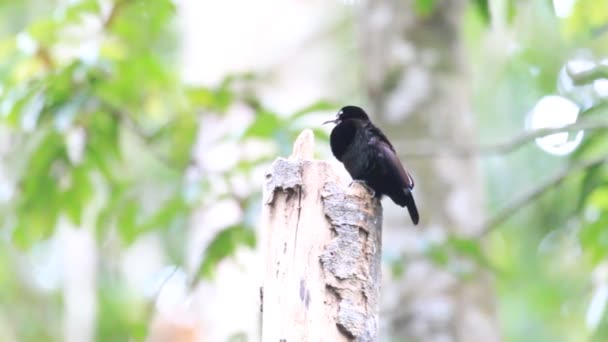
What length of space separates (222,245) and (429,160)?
57.6 inches

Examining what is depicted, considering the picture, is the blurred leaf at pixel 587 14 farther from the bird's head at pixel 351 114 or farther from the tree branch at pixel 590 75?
the bird's head at pixel 351 114

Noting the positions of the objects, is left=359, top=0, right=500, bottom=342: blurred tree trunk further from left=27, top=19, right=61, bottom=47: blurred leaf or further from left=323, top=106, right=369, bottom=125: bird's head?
left=27, top=19, right=61, bottom=47: blurred leaf

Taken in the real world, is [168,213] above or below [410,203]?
above

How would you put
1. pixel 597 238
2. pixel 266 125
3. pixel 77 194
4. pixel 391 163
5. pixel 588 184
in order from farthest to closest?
1. pixel 77 194
2. pixel 597 238
3. pixel 266 125
4. pixel 588 184
5. pixel 391 163

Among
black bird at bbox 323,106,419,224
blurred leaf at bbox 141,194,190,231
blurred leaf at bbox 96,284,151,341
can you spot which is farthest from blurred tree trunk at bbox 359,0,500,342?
blurred leaf at bbox 96,284,151,341

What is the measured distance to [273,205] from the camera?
98.3 inches

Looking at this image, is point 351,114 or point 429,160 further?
point 429,160

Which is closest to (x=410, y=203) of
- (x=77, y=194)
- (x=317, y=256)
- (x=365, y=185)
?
(x=365, y=185)

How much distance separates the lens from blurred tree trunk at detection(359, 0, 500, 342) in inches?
196

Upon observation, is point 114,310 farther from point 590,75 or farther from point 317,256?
point 317,256

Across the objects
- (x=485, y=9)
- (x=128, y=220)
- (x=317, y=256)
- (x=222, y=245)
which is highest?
(x=485, y=9)

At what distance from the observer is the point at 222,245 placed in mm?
4352

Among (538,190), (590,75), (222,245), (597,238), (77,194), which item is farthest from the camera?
(538,190)

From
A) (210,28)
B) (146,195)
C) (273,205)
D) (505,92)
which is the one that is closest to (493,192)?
(505,92)
